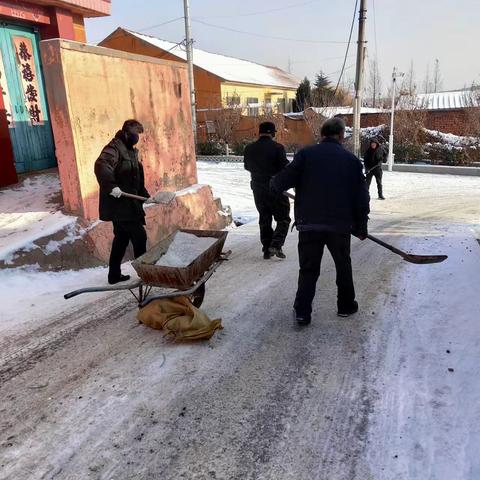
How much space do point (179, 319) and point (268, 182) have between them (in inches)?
115

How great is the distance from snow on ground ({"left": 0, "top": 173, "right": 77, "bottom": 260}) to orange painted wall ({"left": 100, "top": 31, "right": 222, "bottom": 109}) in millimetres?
24198

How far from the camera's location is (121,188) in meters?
5.11

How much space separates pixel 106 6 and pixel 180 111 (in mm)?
2774

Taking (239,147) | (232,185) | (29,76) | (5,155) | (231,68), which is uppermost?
(231,68)

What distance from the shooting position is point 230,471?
8.21 ft

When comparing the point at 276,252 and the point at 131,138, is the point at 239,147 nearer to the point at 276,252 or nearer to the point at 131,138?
the point at 276,252

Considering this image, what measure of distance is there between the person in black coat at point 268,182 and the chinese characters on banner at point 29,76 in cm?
437

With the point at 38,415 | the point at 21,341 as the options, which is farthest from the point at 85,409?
the point at 21,341

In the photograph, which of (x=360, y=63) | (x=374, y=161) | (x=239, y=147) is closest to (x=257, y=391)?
(x=374, y=161)

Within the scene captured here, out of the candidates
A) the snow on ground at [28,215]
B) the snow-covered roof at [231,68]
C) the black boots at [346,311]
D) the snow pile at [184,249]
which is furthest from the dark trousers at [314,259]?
the snow-covered roof at [231,68]

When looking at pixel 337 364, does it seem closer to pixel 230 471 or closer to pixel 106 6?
pixel 230 471

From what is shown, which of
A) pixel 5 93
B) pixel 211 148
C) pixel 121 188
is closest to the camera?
pixel 121 188

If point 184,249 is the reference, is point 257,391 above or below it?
below

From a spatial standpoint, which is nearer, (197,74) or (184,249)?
(184,249)
